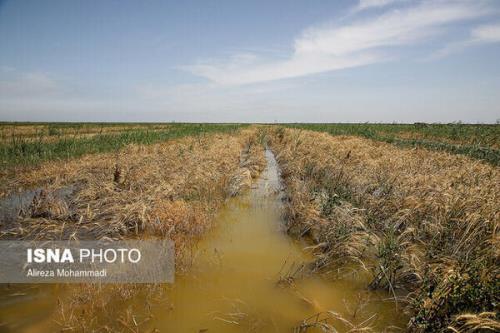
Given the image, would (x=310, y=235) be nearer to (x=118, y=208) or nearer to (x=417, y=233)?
(x=417, y=233)

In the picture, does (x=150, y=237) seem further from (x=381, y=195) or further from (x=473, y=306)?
(x=381, y=195)

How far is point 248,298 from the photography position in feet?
13.6

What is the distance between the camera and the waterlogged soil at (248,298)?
3580mm

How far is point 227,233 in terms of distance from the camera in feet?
21.2

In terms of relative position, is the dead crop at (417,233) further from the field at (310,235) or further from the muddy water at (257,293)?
the muddy water at (257,293)

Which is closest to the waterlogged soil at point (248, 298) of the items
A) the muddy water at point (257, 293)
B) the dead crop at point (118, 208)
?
the muddy water at point (257, 293)

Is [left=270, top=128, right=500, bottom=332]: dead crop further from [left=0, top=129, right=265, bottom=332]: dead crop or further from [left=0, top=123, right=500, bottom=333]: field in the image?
[left=0, top=129, right=265, bottom=332]: dead crop

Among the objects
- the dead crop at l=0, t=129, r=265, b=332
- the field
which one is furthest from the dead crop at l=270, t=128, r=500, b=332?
the dead crop at l=0, t=129, r=265, b=332

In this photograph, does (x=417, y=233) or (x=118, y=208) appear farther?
(x=118, y=208)

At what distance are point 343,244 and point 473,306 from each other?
2.16 m

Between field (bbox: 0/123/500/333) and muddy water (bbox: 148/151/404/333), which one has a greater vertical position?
field (bbox: 0/123/500/333)

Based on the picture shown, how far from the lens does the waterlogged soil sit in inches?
141

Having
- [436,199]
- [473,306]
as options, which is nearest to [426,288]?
[473,306]

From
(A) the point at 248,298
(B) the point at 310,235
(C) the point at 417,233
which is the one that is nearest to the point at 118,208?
(A) the point at 248,298
